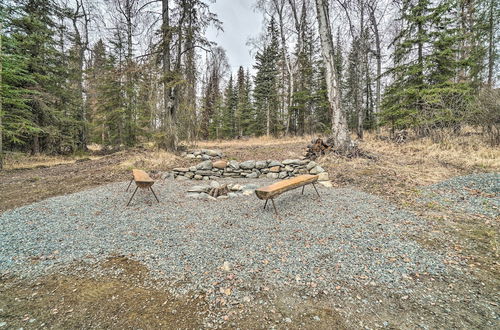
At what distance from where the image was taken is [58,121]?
11.1 m

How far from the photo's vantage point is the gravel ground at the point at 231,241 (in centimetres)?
220

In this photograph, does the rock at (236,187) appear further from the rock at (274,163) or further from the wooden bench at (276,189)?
the wooden bench at (276,189)

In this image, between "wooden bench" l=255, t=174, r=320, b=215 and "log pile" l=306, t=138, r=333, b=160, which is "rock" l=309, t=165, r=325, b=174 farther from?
"wooden bench" l=255, t=174, r=320, b=215

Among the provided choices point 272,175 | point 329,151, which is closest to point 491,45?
point 329,151

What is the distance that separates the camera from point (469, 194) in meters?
4.09

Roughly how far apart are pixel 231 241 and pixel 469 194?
4.87m

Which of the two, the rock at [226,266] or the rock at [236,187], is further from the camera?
the rock at [236,187]

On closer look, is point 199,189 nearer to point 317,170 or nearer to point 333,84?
point 317,170

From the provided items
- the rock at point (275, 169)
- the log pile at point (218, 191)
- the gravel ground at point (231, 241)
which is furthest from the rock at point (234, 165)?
the gravel ground at point (231, 241)

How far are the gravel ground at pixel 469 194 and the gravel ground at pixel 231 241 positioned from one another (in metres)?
1.08

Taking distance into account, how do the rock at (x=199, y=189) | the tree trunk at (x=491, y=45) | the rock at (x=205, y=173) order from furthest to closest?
1. the tree trunk at (x=491, y=45)
2. the rock at (x=205, y=173)
3. the rock at (x=199, y=189)

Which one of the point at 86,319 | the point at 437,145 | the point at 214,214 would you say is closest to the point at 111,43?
the point at 214,214

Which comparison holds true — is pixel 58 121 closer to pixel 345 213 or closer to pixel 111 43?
pixel 111 43

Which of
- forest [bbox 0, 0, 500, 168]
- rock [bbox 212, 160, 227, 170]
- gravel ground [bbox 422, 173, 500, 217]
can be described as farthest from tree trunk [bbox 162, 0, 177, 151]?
gravel ground [bbox 422, 173, 500, 217]
